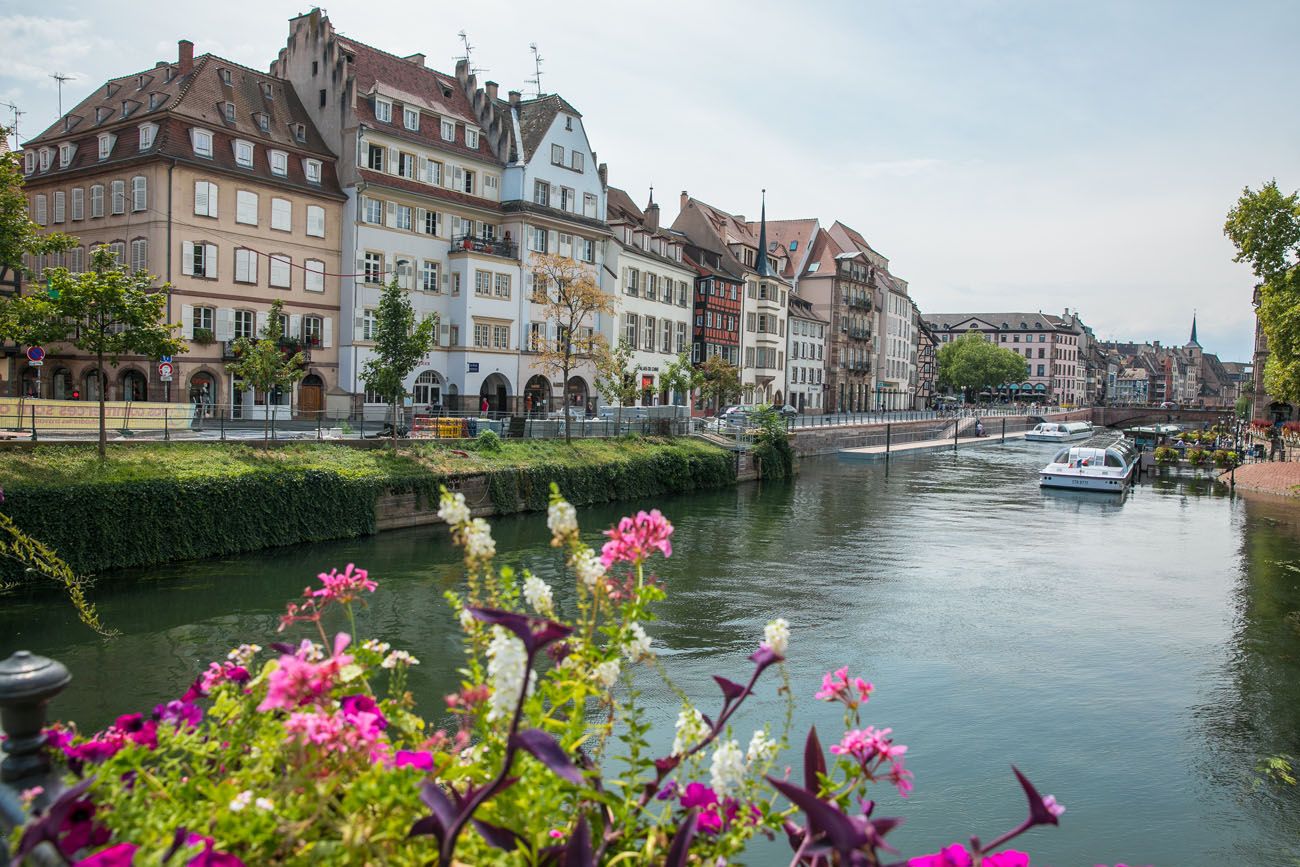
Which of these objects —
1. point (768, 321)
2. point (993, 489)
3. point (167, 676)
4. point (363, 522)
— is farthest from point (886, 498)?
point (768, 321)

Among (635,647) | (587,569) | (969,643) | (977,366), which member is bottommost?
(969,643)

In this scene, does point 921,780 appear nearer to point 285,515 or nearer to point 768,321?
point 285,515

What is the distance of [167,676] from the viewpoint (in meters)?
13.2

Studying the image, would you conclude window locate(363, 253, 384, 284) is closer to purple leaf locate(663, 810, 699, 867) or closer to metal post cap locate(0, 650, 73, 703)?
metal post cap locate(0, 650, 73, 703)

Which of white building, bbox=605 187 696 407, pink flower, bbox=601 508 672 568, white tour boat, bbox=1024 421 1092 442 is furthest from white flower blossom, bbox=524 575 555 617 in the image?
white tour boat, bbox=1024 421 1092 442

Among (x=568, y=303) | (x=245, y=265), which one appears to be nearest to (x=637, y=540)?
(x=568, y=303)

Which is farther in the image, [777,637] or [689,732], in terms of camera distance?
[689,732]

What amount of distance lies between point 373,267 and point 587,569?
40.0 metres

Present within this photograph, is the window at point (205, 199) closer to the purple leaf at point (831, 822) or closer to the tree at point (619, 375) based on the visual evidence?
the tree at point (619, 375)

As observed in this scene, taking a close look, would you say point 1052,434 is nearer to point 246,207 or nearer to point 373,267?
point 373,267

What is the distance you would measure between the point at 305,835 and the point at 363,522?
907 inches

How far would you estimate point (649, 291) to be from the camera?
190 ft

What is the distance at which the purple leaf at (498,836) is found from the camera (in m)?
2.82

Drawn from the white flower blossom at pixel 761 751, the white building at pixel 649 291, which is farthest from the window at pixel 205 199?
the white flower blossom at pixel 761 751
